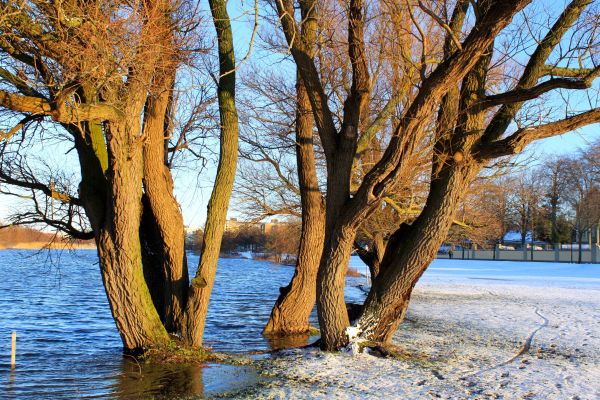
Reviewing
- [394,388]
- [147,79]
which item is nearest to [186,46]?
[147,79]

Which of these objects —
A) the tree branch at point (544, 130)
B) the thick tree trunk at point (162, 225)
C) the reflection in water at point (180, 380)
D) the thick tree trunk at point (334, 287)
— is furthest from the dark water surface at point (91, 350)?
the tree branch at point (544, 130)

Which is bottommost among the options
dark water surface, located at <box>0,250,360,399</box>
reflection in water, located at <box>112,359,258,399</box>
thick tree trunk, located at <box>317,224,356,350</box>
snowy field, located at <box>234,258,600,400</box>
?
dark water surface, located at <box>0,250,360,399</box>

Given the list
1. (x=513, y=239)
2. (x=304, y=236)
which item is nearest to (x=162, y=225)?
(x=304, y=236)

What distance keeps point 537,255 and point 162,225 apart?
62911mm

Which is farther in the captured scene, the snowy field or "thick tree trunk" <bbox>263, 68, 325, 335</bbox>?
"thick tree trunk" <bbox>263, 68, 325, 335</bbox>

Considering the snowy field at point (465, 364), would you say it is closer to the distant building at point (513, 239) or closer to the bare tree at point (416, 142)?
the bare tree at point (416, 142)

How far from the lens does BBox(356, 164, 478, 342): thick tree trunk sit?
33.3 ft

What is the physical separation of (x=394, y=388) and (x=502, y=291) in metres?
22.8

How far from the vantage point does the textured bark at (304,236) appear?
13.9 metres

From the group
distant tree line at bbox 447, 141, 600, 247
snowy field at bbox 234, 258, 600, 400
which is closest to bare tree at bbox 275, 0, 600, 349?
snowy field at bbox 234, 258, 600, 400

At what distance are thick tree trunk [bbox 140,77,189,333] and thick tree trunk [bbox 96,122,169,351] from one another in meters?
0.67

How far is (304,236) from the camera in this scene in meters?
14.2

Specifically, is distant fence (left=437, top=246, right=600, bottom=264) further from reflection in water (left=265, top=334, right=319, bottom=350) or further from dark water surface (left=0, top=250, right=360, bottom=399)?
reflection in water (left=265, top=334, right=319, bottom=350)

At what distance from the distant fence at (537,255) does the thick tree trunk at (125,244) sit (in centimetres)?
5746
